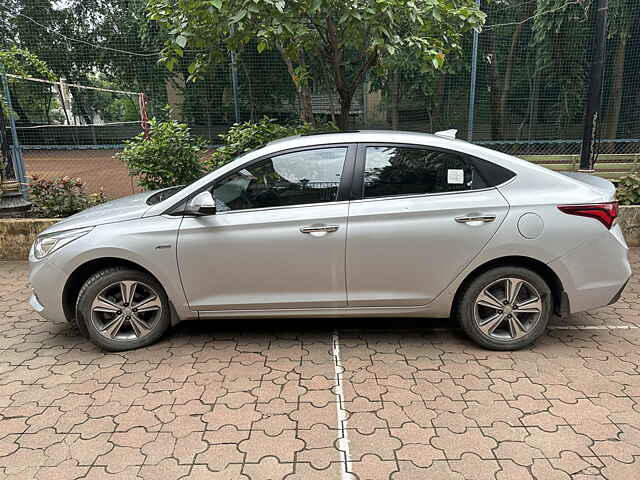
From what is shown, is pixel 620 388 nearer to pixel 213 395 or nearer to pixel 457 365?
pixel 457 365

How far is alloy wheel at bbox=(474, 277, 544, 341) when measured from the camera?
3.47 meters

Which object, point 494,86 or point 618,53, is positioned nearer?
point 494,86

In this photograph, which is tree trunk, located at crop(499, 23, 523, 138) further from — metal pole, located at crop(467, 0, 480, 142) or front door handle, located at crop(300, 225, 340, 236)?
front door handle, located at crop(300, 225, 340, 236)

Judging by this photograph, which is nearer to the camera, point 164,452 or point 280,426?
point 164,452

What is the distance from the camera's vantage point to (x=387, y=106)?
300 inches

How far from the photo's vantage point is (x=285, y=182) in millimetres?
3521

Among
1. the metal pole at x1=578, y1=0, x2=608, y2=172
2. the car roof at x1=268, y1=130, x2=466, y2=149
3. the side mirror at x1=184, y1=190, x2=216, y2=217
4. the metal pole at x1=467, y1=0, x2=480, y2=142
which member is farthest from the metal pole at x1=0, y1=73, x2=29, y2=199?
the metal pole at x1=578, y1=0, x2=608, y2=172

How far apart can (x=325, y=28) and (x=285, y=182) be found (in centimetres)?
257

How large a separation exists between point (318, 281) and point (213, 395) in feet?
3.51

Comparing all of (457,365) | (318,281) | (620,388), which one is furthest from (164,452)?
(620,388)

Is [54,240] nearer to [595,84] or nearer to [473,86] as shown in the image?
[473,86]

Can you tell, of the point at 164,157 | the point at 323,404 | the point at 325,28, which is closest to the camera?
the point at 323,404

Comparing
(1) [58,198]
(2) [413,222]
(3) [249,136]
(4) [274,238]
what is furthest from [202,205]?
(1) [58,198]

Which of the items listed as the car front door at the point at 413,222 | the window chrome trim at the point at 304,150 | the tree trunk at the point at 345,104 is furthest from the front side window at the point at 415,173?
the tree trunk at the point at 345,104
